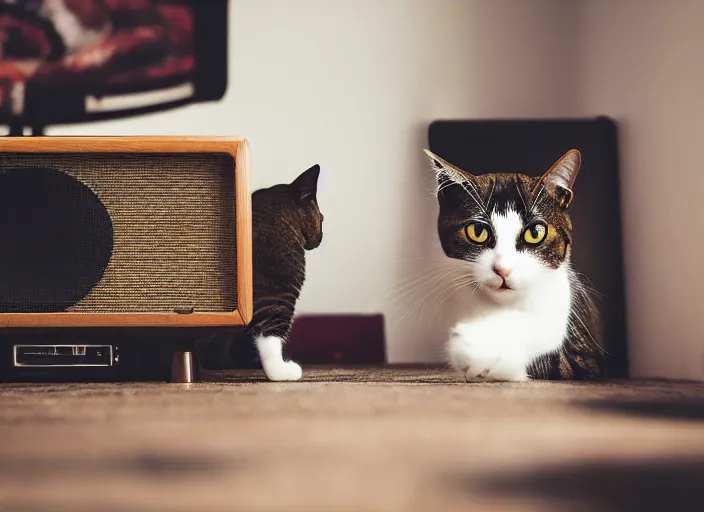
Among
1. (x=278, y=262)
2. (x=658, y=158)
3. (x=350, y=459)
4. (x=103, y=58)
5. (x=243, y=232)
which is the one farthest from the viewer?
(x=103, y=58)

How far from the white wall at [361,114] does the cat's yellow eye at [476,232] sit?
38 cm

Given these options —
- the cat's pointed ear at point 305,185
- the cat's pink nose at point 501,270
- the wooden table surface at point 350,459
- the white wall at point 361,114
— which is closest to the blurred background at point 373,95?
the white wall at point 361,114

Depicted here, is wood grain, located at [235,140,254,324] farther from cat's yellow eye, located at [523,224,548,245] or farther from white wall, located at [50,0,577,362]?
white wall, located at [50,0,577,362]

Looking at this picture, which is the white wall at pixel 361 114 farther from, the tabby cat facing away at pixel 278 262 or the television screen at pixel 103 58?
the tabby cat facing away at pixel 278 262

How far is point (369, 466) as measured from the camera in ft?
1.27

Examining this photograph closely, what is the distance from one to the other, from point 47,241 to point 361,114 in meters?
0.63

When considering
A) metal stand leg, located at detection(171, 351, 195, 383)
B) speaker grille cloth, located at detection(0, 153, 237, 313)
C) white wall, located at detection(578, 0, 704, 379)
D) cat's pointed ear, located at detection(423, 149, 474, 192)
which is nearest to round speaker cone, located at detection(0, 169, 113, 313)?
speaker grille cloth, located at detection(0, 153, 237, 313)

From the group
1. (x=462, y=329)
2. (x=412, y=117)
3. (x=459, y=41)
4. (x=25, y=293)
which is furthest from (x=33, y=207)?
(x=459, y=41)

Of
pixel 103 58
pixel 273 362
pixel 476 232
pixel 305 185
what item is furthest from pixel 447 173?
pixel 103 58

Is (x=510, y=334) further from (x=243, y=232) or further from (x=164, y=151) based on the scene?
(x=164, y=151)

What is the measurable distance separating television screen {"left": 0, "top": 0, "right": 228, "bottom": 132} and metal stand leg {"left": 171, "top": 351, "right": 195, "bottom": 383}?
1.83ft

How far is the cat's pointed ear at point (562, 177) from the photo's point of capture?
0.76 metres

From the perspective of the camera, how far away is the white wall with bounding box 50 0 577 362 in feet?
3.84

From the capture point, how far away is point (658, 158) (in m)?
1.01
